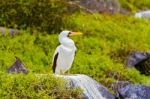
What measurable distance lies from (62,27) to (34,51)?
5.36ft

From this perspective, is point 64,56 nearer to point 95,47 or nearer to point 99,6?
point 95,47

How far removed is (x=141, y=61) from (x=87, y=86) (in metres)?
4.16

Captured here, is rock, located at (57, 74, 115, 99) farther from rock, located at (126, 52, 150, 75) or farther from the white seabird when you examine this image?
rock, located at (126, 52, 150, 75)

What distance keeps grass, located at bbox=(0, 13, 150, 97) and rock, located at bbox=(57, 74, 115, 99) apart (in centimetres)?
150

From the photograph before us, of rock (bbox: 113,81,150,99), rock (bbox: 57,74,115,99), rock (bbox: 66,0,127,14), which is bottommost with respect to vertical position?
rock (bbox: 66,0,127,14)

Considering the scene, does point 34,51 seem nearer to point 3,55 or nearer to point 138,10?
point 3,55

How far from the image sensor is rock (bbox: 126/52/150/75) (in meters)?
13.4

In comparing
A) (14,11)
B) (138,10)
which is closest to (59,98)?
(14,11)

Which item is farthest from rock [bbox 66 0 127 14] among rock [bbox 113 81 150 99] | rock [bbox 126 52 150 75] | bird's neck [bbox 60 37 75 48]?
rock [bbox 113 81 150 99]

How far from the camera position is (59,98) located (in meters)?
Answer: 9.04

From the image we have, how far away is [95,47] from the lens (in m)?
14.3

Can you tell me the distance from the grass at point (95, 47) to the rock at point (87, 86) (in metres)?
1.50

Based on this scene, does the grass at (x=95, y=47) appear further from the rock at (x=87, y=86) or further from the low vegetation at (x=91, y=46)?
the rock at (x=87, y=86)

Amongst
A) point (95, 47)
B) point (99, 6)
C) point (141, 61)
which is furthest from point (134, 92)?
point (99, 6)
